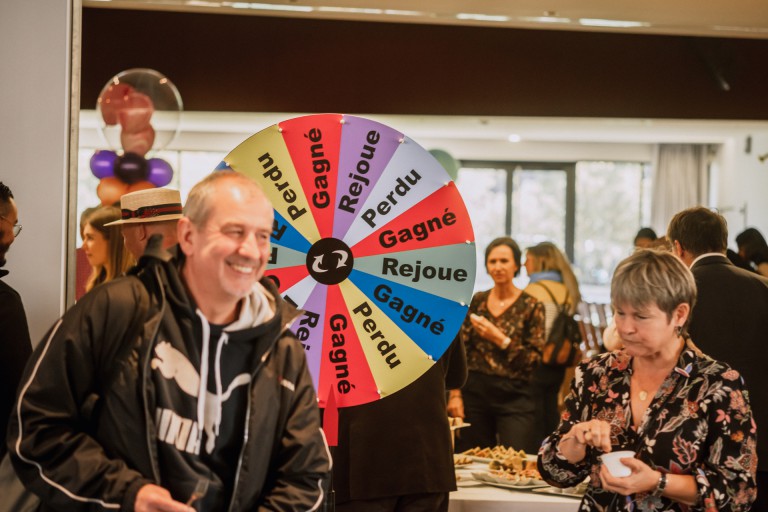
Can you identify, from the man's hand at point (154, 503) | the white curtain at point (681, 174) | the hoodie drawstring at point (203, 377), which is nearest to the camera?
the man's hand at point (154, 503)

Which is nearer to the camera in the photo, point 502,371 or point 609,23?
point 502,371

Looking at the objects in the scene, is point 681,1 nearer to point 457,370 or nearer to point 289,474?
point 457,370

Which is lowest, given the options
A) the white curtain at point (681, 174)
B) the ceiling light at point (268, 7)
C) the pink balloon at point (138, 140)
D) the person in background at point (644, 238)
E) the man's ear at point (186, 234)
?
the man's ear at point (186, 234)

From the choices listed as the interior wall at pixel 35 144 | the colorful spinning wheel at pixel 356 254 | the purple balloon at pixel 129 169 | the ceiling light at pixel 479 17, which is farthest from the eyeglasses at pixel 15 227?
the ceiling light at pixel 479 17

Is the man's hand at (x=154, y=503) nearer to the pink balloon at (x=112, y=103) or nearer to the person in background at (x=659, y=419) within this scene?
the person in background at (x=659, y=419)

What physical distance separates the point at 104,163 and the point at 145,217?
2466 mm

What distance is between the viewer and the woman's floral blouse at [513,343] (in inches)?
178

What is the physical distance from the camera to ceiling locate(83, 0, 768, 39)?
21.0ft

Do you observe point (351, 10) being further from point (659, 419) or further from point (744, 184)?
point (744, 184)

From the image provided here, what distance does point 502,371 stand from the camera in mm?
4488

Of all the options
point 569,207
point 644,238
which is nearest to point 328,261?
point 644,238

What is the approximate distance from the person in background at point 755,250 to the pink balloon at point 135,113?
369 cm

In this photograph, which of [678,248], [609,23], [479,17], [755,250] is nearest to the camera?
[678,248]

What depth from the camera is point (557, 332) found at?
204 inches
